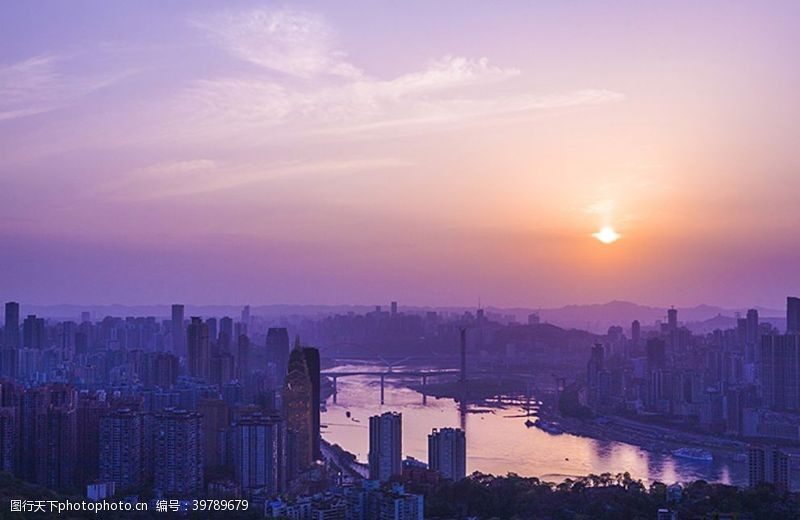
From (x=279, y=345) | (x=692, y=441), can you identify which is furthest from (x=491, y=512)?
(x=279, y=345)

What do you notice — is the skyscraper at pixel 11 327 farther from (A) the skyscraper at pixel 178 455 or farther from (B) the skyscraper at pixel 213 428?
(A) the skyscraper at pixel 178 455

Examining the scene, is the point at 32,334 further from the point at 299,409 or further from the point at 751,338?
the point at 751,338

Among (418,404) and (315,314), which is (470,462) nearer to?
(418,404)

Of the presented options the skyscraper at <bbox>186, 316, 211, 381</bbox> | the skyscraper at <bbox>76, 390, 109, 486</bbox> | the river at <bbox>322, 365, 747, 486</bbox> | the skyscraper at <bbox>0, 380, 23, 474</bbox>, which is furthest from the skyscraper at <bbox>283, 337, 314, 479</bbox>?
the skyscraper at <bbox>186, 316, 211, 381</bbox>

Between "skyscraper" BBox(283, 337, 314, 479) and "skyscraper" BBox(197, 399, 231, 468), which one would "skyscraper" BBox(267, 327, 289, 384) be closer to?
"skyscraper" BBox(283, 337, 314, 479)

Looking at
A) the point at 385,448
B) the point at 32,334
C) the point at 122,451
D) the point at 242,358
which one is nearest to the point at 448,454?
the point at 385,448

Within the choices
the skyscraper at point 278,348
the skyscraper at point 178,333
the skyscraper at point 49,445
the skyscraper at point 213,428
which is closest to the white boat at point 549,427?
the skyscraper at point 278,348
